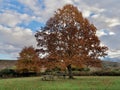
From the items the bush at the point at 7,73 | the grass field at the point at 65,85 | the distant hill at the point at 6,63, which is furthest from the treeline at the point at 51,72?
the grass field at the point at 65,85

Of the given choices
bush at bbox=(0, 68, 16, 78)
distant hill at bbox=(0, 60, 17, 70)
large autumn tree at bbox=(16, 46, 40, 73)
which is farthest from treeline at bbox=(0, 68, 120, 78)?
distant hill at bbox=(0, 60, 17, 70)

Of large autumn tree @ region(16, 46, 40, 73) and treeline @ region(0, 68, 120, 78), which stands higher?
large autumn tree @ region(16, 46, 40, 73)

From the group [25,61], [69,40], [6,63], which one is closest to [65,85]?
[69,40]

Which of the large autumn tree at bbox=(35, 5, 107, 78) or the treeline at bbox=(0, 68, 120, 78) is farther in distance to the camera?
the treeline at bbox=(0, 68, 120, 78)

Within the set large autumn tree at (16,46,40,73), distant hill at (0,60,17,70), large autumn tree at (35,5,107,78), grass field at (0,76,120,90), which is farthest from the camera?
distant hill at (0,60,17,70)

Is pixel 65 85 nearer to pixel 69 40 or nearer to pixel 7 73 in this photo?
pixel 69 40

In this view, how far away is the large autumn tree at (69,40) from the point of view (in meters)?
56.2

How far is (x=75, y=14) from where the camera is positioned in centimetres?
5872

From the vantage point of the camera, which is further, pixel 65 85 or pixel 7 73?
pixel 7 73

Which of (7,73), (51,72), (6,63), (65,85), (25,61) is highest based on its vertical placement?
(6,63)

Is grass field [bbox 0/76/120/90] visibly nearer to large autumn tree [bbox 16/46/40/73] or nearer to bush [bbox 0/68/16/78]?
large autumn tree [bbox 16/46/40/73]

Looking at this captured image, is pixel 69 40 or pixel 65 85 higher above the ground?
pixel 69 40

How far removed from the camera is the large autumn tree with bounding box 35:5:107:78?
2215 inches

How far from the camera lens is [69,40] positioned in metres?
56.7
